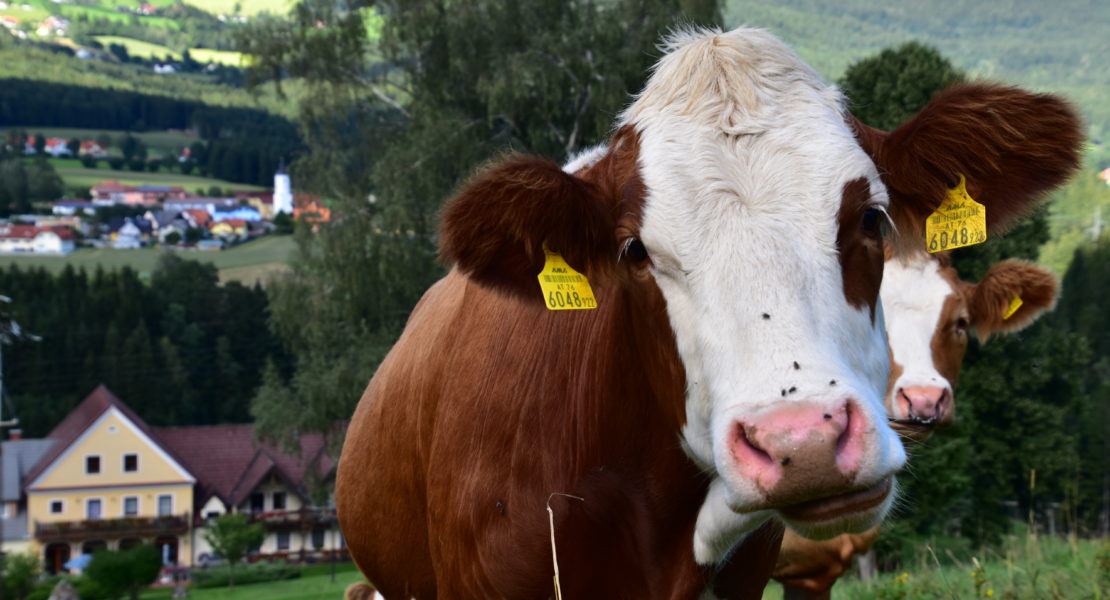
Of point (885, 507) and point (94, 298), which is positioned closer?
point (885, 507)

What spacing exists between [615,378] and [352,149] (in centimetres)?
2681

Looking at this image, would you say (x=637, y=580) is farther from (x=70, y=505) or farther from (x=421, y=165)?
(x=70, y=505)

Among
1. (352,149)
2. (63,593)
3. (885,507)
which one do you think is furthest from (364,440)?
(63,593)

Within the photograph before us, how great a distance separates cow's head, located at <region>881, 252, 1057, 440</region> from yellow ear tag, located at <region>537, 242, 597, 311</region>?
149 inches

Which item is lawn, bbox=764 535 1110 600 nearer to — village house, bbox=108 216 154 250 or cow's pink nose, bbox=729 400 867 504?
cow's pink nose, bbox=729 400 867 504

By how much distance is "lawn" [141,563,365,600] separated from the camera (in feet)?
149

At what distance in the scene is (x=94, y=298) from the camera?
78500 mm

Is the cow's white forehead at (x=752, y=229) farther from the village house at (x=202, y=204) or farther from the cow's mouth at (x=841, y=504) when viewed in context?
the village house at (x=202, y=204)

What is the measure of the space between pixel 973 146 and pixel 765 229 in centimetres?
89

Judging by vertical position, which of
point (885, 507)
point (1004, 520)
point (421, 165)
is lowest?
point (1004, 520)

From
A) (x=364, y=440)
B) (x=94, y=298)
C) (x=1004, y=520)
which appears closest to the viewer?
(x=364, y=440)

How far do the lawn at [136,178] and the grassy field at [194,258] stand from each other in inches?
609

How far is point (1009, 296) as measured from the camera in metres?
8.27

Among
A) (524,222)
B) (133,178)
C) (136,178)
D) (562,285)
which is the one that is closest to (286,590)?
(562,285)
